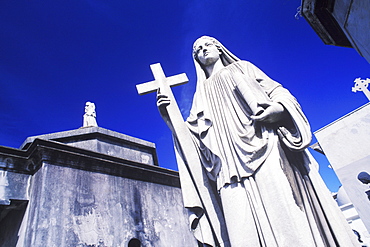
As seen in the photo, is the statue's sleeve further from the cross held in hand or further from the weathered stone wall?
the weathered stone wall

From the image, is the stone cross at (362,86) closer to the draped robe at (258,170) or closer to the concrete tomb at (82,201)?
the concrete tomb at (82,201)

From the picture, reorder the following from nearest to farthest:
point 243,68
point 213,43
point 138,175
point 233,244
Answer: point 233,244, point 243,68, point 213,43, point 138,175

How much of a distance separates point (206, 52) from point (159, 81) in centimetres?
90

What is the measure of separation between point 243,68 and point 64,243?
4.84 meters

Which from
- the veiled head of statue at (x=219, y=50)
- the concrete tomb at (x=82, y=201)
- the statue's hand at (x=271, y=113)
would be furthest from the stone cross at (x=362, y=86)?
the statue's hand at (x=271, y=113)

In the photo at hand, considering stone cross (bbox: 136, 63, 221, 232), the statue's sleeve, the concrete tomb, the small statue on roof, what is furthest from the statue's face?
the small statue on roof

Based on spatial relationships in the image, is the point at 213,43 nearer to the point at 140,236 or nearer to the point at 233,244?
the point at 233,244

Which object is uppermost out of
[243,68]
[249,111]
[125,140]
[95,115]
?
[95,115]

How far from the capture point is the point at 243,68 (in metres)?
3.62

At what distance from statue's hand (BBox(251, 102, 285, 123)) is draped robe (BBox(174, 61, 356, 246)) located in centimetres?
8

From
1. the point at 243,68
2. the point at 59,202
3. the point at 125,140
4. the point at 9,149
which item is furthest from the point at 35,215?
the point at 243,68

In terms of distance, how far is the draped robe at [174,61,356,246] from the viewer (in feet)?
7.55

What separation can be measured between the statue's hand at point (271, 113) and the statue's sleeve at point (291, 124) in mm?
85

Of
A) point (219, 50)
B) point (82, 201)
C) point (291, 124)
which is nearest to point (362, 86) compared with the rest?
point (219, 50)
